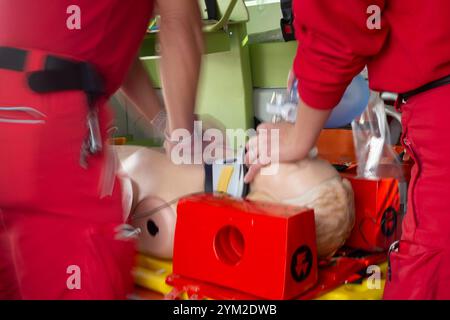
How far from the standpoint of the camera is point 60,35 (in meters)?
0.72

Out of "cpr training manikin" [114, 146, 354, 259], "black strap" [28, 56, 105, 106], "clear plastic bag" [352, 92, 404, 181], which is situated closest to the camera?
"black strap" [28, 56, 105, 106]

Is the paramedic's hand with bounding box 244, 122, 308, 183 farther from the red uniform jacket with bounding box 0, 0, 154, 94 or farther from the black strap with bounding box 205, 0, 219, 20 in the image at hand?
the black strap with bounding box 205, 0, 219, 20

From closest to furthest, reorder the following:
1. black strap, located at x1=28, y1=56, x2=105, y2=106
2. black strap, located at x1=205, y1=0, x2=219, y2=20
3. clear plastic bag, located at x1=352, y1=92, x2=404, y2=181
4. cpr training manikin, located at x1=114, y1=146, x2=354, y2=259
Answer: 1. black strap, located at x1=28, y1=56, x2=105, y2=106
2. cpr training manikin, located at x1=114, y1=146, x2=354, y2=259
3. clear plastic bag, located at x1=352, y1=92, x2=404, y2=181
4. black strap, located at x1=205, y1=0, x2=219, y2=20

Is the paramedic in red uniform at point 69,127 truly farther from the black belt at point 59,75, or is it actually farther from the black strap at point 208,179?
the black strap at point 208,179

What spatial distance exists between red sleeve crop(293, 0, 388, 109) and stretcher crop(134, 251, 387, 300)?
0.37 metres

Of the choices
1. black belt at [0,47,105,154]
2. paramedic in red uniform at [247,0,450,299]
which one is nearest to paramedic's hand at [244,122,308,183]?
paramedic in red uniform at [247,0,450,299]

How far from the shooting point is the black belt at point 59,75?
697 millimetres

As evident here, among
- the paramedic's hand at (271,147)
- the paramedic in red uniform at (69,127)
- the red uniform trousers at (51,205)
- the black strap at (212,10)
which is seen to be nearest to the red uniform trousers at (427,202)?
the paramedic's hand at (271,147)

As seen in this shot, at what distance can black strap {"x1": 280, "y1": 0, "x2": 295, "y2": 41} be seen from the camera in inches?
103

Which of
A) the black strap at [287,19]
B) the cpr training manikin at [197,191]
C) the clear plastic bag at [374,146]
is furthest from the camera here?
the black strap at [287,19]

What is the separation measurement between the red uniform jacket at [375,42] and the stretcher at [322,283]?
388mm

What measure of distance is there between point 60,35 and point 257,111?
8.25 feet

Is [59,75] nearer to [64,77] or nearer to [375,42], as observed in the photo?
[64,77]

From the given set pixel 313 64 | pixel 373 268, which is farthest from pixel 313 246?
pixel 313 64
